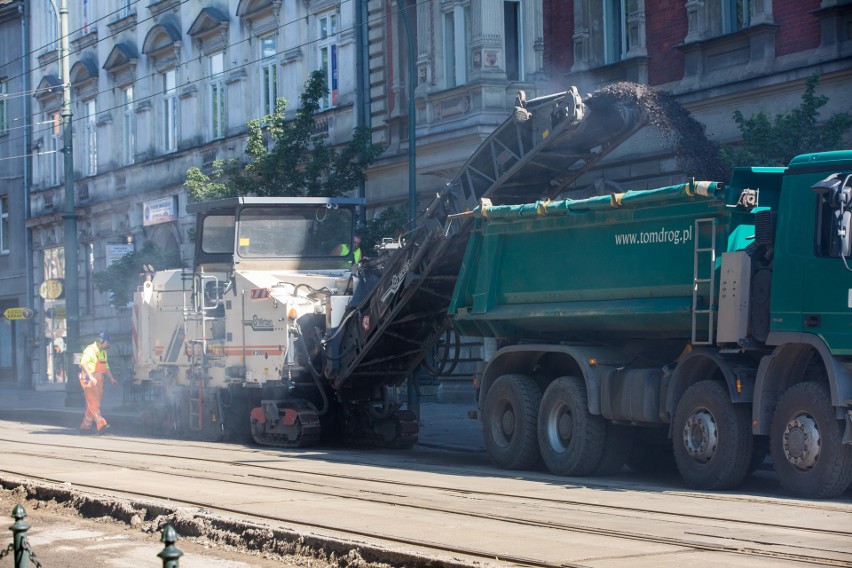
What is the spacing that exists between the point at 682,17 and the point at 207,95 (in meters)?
17.5

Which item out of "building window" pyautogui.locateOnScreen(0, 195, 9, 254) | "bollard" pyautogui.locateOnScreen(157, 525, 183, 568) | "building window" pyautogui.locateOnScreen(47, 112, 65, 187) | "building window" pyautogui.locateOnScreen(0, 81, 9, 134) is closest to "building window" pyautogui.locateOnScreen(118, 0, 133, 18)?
"building window" pyautogui.locateOnScreen(47, 112, 65, 187)

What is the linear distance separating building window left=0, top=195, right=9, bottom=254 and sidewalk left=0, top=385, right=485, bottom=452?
10978 mm

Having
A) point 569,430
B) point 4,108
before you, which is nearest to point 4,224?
point 4,108

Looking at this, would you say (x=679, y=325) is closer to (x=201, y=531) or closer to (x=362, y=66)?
(x=201, y=531)

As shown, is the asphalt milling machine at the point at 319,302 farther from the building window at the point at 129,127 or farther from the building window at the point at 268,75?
the building window at the point at 129,127

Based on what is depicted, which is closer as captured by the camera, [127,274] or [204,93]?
[127,274]

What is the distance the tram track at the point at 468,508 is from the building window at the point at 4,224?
32594mm

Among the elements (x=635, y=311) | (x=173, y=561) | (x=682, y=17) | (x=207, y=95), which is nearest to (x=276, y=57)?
(x=207, y=95)

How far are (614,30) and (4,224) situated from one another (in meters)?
30.4

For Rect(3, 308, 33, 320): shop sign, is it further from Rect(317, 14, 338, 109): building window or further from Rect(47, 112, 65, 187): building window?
Rect(317, 14, 338, 109): building window

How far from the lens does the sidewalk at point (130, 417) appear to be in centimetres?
1961

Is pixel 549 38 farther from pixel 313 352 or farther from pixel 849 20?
pixel 313 352

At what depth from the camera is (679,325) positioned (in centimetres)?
1273

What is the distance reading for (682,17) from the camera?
21.8m
